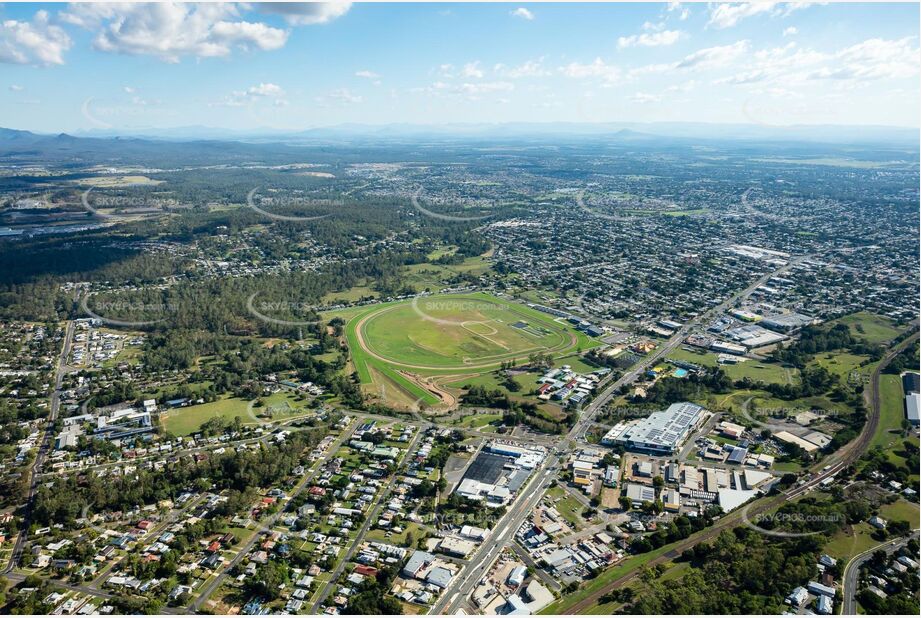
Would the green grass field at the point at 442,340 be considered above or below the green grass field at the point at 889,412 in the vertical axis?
above

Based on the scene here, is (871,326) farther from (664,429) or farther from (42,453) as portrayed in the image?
(42,453)

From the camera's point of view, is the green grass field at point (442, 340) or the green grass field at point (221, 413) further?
the green grass field at point (442, 340)

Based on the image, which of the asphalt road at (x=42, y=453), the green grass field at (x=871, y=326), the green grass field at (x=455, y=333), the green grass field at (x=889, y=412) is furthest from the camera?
the green grass field at (x=871, y=326)

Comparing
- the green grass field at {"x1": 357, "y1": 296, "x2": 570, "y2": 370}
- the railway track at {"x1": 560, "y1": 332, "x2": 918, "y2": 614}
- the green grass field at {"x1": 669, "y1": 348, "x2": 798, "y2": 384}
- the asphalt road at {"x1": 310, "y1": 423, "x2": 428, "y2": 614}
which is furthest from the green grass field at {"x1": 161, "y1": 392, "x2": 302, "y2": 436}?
the green grass field at {"x1": 669, "y1": 348, "x2": 798, "y2": 384}

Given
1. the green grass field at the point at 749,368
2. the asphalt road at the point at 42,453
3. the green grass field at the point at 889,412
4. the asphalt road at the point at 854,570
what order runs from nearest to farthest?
the asphalt road at the point at 854,570 → the asphalt road at the point at 42,453 → the green grass field at the point at 889,412 → the green grass field at the point at 749,368

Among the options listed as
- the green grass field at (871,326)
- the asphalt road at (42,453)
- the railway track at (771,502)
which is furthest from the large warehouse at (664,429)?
the asphalt road at (42,453)

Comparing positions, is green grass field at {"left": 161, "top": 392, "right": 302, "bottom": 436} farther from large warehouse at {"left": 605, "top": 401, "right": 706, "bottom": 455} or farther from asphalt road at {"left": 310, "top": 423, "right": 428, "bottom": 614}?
large warehouse at {"left": 605, "top": 401, "right": 706, "bottom": 455}

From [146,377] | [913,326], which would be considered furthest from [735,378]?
[146,377]

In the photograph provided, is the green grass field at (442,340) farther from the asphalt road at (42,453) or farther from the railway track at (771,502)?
the asphalt road at (42,453)

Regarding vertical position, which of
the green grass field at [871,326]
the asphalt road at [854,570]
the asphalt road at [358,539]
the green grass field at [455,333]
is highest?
the green grass field at [455,333]
